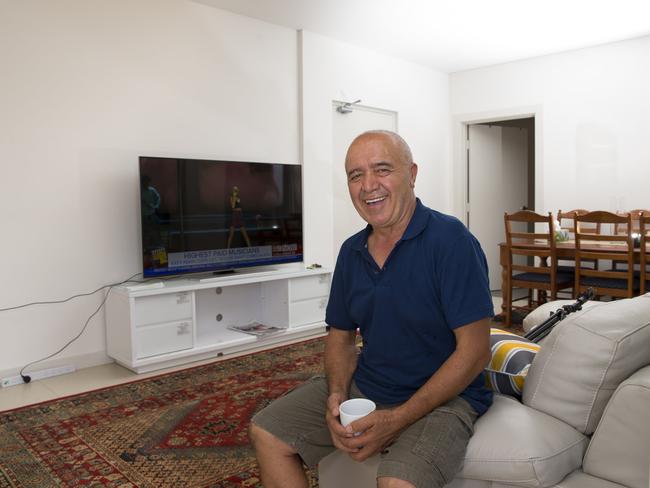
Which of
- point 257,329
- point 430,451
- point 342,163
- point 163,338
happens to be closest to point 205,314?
point 257,329

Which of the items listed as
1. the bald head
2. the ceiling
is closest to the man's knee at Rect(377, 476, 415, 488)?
the bald head

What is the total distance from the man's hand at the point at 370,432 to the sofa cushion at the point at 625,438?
437 millimetres

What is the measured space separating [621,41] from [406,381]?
5347 mm

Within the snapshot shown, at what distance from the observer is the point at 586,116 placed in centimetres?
573

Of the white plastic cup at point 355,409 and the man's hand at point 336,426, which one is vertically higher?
the white plastic cup at point 355,409

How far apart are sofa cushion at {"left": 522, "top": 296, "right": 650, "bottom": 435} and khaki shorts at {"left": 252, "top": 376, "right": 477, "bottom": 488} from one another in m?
0.20

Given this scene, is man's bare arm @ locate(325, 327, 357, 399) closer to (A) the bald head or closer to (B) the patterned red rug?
(A) the bald head

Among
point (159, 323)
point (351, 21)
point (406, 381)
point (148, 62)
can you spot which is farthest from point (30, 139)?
point (406, 381)

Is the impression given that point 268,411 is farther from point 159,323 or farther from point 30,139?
point 30,139

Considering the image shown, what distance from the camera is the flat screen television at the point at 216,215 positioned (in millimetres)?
3771

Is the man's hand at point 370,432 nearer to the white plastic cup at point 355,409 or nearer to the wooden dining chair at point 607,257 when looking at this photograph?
the white plastic cup at point 355,409

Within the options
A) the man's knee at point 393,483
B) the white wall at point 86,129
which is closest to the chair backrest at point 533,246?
the white wall at point 86,129

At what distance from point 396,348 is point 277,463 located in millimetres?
427

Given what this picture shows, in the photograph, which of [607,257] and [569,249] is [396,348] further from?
[569,249]
